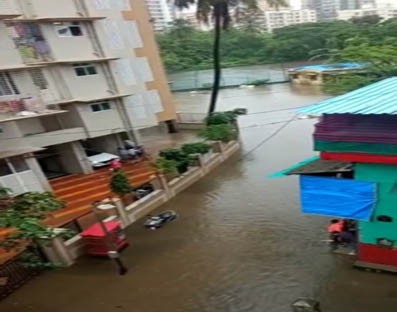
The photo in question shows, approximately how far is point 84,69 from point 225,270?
45.5ft

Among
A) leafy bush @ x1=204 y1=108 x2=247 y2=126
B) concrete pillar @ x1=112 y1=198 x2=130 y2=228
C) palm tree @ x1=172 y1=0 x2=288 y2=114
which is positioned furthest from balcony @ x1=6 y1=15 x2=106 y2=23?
concrete pillar @ x1=112 y1=198 x2=130 y2=228

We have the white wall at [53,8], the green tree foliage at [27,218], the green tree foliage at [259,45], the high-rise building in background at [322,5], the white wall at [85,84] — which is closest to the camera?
the green tree foliage at [27,218]

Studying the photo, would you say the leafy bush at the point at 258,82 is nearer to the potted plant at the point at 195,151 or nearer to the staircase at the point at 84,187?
the potted plant at the point at 195,151

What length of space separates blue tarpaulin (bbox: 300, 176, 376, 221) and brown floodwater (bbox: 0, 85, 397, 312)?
1655 millimetres

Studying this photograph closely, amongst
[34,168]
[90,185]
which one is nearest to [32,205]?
[34,168]

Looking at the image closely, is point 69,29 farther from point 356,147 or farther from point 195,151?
point 356,147

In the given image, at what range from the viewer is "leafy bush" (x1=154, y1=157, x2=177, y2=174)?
737 inches

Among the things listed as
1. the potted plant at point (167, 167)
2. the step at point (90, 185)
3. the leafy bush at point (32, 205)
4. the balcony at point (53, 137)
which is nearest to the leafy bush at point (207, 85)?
the balcony at point (53, 137)

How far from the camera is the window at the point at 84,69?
2222cm

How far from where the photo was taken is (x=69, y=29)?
72.2 ft

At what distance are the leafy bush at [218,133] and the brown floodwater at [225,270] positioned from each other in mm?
5196

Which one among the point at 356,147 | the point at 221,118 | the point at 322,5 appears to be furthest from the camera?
the point at 322,5

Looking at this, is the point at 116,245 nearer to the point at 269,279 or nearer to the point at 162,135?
the point at 269,279

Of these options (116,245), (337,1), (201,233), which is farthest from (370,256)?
(337,1)
